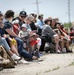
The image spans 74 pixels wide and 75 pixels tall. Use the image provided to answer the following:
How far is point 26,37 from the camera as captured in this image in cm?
1420

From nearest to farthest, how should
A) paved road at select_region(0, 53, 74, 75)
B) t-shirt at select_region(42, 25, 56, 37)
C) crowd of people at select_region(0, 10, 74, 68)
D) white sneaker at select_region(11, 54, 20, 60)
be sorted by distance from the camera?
paved road at select_region(0, 53, 74, 75)
white sneaker at select_region(11, 54, 20, 60)
crowd of people at select_region(0, 10, 74, 68)
t-shirt at select_region(42, 25, 56, 37)

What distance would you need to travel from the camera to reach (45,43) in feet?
55.3

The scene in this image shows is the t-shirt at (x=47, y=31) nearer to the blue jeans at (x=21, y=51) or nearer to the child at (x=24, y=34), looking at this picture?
the child at (x=24, y=34)

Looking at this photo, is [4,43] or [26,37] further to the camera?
[26,37]

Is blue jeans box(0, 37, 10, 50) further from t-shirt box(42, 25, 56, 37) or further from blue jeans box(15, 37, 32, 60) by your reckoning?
t-shirt box(42, 25, 56, 37)

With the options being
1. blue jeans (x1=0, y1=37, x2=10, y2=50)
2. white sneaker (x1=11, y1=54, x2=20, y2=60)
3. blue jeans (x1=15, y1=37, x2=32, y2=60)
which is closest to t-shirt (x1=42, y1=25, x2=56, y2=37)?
blue jeans (x1=15, y1=37, x2=32, y2=60)

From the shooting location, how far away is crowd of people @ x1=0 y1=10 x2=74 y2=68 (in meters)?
12.4

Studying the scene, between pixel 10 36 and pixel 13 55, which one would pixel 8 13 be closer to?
pixel 10 36

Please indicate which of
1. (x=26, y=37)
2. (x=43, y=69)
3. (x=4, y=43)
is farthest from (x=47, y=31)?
(x=43, y=69)

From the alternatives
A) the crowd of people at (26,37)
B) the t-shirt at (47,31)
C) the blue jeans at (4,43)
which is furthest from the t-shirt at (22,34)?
the t-shirt at (47,31)

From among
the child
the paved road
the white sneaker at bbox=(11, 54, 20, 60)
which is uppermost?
the child

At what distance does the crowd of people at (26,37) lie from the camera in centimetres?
1237

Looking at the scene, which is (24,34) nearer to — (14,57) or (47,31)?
(14,57)

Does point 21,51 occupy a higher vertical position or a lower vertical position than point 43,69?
higher
